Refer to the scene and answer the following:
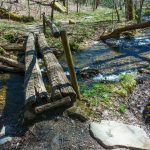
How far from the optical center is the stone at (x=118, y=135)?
611cm

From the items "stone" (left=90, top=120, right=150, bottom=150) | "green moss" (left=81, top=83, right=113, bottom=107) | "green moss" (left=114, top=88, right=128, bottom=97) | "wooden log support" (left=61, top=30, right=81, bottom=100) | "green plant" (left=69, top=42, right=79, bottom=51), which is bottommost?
"stone" (left=90, top=120, right=150, bottom=150)

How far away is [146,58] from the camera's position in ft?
40.3

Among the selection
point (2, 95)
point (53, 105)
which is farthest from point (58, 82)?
point (2, 95)

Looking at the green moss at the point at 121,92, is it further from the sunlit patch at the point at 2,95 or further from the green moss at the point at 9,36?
the green moss at the point at 9,36

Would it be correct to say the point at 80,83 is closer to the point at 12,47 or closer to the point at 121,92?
the point at 121,92

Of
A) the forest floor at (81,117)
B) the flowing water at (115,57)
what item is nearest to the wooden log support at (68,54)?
the forest floor at (81,117)

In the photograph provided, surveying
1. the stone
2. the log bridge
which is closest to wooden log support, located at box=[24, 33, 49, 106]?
the log bridge

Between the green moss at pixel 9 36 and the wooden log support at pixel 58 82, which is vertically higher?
the wooden log support at pixel 58 82

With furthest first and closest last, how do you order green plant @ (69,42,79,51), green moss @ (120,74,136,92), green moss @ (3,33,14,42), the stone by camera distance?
1. green moss @ (3,33,14,42)
2. green plant @ (69,42,79,51)
3. green moss @ (120,74,136,92)
4. the stone

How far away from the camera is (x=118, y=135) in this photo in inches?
253

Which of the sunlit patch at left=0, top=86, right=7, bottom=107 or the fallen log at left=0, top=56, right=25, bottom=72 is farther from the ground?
the fallen log at left=0, top=56, right=25, bottom=72

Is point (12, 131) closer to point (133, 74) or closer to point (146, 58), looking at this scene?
point (133, 74)

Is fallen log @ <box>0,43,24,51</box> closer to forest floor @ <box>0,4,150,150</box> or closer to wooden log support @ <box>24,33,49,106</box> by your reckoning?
wooden log support @ <box>24,33,49,106</box>

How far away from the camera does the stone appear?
20.1ft
